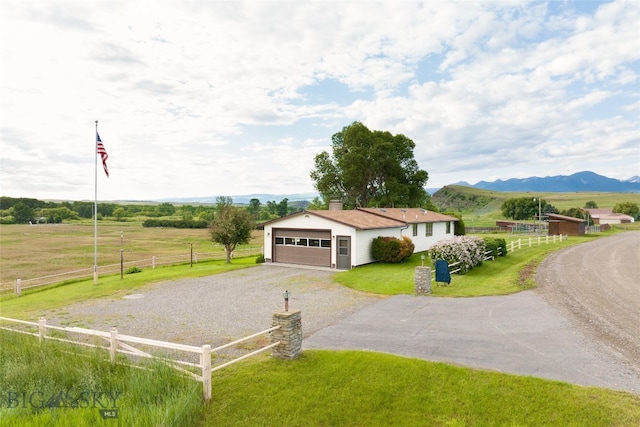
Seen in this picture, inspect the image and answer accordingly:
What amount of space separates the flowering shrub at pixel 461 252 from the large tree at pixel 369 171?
81.6 feet

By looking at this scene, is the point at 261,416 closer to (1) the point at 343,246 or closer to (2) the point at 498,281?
(2) the point at 498,281

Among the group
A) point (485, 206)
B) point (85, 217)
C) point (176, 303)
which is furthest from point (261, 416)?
point (485, 206)

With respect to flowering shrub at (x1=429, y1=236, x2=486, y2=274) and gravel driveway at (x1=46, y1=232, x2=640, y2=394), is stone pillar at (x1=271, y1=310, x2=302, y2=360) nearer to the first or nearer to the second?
gravel driveway at (x1=46, y1=232, x2=640, y2=394)

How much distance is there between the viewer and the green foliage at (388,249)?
1018 inches

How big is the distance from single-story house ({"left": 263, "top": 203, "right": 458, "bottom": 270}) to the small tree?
2.63 meters

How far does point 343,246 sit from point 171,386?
17.7 meters

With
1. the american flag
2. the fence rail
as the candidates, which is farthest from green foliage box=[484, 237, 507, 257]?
the american flag

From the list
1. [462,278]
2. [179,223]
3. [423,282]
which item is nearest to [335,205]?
[462,278]

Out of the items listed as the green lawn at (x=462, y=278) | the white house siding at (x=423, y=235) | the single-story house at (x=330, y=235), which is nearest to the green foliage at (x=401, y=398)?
the green lawn at (x=462, y=278)

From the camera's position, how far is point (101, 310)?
15.6 m

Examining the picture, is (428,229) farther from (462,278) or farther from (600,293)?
(600,293)

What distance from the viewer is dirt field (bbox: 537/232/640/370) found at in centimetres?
1111

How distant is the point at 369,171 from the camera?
160 ft

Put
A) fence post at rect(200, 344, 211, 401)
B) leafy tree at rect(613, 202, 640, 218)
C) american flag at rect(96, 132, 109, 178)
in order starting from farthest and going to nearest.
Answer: leafy tree at rect(613, 202, 640, 218)
american flag at rect(96, 132, 109, 178)
fence post at rect(200, 344, 211, 401)
